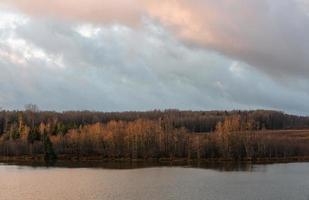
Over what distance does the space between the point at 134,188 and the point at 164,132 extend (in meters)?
92.9

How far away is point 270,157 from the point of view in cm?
14488

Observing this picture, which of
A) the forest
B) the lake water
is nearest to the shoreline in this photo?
the forest

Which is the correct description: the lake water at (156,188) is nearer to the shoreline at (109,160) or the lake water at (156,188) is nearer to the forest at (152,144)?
the shoreline at (109,160)

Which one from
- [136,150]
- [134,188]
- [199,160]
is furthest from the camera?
[136,150]

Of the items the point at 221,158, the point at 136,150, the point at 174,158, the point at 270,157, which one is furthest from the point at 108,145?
the point at 270,157

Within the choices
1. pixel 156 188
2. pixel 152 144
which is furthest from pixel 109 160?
pixel 156 188

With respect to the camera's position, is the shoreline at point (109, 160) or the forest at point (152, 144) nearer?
the shoreline at point (109, 160)

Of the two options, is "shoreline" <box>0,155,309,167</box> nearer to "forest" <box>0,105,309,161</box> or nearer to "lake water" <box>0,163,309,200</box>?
"forest" <box>0,105,309,161</box>

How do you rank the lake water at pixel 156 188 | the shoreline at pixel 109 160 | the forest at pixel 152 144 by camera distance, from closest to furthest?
the lake water at pixel 156 188 → the shoreline at pixel 109 160 → the forest at pixel 152 144

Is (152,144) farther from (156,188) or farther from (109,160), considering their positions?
(156,188)

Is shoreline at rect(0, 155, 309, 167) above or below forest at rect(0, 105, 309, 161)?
below

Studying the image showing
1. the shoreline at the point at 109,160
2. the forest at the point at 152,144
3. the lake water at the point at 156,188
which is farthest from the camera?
the forest at the point at 152,144

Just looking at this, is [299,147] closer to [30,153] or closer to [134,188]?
[30,153]

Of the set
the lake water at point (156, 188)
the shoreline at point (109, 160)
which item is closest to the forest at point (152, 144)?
the shoreline at point (109, 160)
